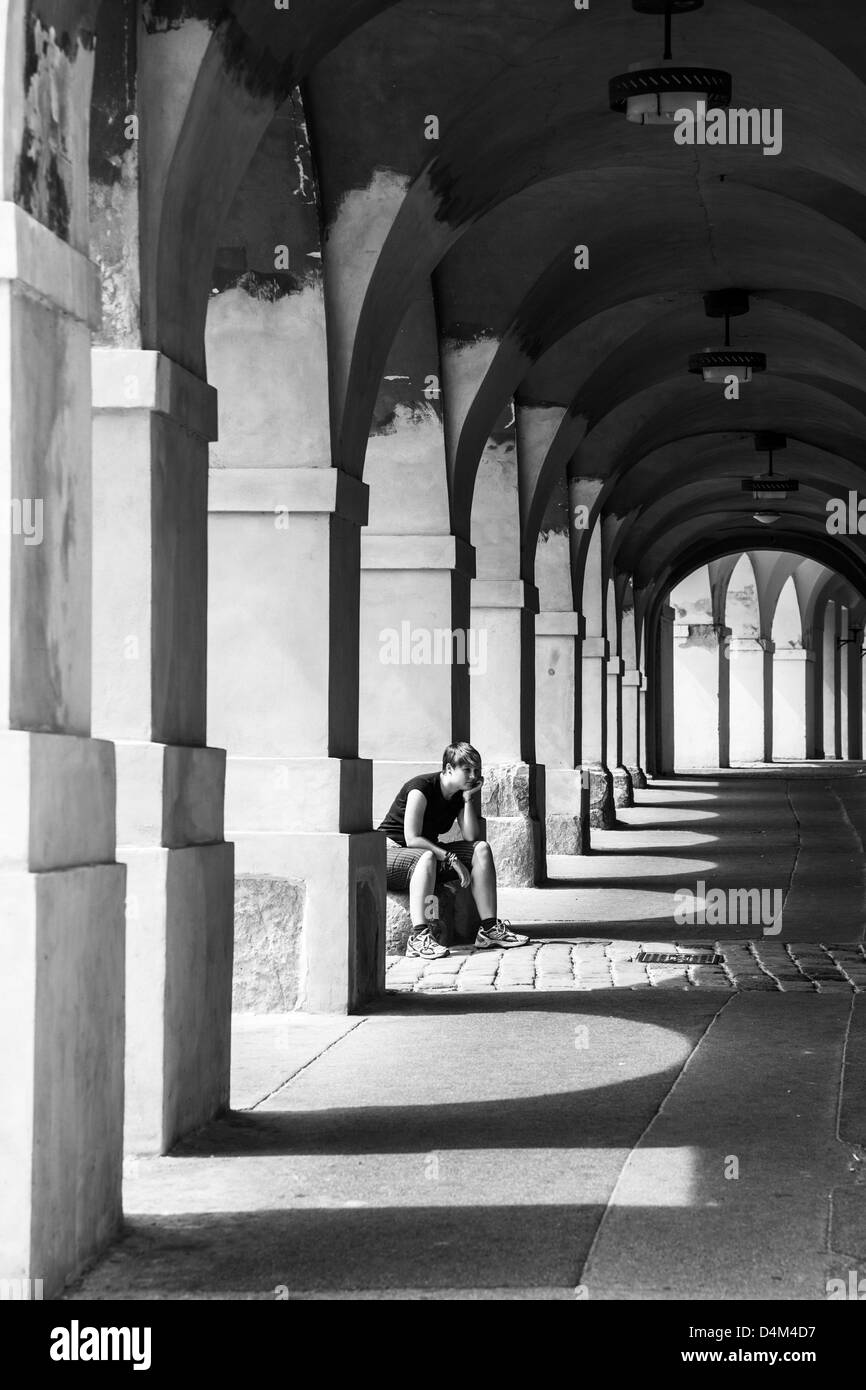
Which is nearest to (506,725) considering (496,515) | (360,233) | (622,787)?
(496,515)

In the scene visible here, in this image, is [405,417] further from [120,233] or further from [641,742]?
[641,742]

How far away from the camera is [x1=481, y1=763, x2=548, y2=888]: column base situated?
49.1ft

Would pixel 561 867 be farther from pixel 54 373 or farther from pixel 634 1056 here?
pixel 54 373

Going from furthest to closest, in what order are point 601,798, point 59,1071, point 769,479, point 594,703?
point 594,703 < point 769,479 < point 601,798 < point 59,1071

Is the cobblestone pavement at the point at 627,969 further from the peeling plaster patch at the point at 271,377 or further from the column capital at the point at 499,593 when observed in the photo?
the column capital at the point at 499,593

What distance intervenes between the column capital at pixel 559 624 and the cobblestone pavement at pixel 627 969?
8354 millimetres

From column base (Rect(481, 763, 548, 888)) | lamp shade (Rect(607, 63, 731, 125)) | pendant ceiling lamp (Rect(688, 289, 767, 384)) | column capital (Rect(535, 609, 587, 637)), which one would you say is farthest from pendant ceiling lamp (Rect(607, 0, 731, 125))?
column capital (Rect(535, 609, 587, 637))

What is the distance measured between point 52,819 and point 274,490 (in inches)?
177

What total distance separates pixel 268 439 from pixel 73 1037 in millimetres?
4790

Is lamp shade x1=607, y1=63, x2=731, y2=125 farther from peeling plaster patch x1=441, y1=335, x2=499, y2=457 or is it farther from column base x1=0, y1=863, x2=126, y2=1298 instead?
column base x1=0, y1=863, x2=126, y2=1298

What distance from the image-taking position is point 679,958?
10547mm

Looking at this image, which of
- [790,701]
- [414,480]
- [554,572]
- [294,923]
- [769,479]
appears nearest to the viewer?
[294,923]

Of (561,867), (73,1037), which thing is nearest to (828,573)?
(561,867)

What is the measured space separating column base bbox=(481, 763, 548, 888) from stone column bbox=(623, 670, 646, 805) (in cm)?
1569
